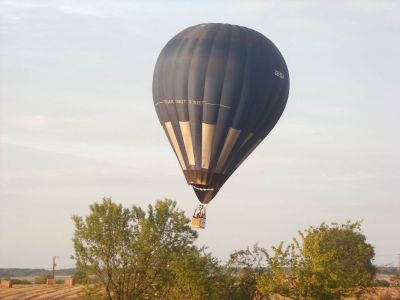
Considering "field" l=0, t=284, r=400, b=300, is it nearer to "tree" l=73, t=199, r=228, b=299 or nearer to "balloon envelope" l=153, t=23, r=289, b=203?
"tree" l=73, t=199, r=228, b=299

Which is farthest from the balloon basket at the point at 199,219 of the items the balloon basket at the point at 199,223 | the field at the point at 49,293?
the field at the point at 49,293

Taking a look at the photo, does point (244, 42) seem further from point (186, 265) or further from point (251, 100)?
point (186, 265)

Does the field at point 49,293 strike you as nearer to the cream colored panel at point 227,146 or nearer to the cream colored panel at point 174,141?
the cream colored panel at point 227,146

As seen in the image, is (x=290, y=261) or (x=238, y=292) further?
(x=238, y=292)

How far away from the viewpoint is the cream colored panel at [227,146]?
47.8 m

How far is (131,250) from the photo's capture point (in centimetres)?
5862

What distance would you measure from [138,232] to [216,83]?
58.3 feet

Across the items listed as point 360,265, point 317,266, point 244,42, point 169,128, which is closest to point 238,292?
point 317,266

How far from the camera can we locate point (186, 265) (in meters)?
54.9

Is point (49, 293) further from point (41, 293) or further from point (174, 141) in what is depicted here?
point (174, 141)

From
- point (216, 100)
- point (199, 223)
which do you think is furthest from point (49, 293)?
point (216, 100)

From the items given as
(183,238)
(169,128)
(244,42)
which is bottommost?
(183,238)

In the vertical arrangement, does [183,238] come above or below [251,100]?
below

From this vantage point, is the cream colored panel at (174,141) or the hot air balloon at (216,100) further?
the cream colored panel at (174,141)
